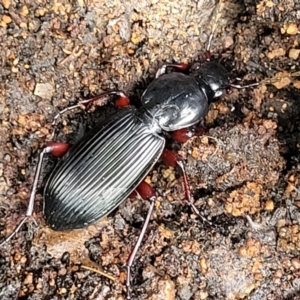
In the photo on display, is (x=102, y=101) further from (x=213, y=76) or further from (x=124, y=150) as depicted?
Answer: (x=213, y=76)

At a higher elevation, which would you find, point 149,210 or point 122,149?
point 122,149

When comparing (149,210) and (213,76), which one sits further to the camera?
(213,76)

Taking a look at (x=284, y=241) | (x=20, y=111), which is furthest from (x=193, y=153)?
(x=20, y=111)

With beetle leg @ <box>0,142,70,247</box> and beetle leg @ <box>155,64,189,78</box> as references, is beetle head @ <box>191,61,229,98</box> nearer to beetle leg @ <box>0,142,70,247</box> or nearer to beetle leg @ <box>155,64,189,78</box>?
beetle leg @ <box>155,64,189,78</box>

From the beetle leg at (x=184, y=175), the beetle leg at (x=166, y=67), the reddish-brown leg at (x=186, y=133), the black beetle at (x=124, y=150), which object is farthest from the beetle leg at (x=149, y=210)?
the beetle leg at (x=166, y=67)

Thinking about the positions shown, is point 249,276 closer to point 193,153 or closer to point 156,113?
point 193,153

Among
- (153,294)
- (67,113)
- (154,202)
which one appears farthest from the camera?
(67,113)

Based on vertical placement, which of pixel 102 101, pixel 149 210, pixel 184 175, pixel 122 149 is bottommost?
pixel 149 210

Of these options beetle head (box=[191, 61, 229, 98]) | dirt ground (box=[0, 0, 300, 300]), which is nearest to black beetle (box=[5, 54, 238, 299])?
beetle head (box=[191, 61, 229, 98])

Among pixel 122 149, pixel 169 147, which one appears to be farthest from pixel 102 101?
pixel 169 147
